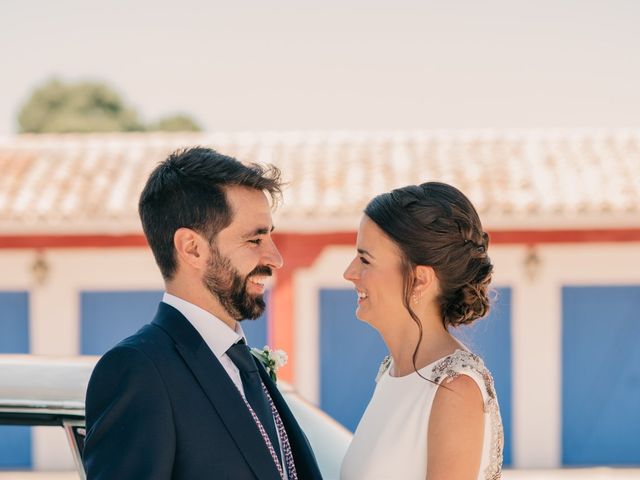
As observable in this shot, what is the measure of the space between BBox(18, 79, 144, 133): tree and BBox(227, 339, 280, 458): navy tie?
37350 millimetres

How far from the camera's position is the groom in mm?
1859

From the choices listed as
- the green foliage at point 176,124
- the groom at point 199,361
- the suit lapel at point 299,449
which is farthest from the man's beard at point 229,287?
the green foliage at point 176,124

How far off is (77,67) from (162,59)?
720 cm

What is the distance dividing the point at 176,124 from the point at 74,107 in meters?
4.38

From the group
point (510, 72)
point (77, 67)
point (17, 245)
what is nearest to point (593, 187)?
point (17, 245)

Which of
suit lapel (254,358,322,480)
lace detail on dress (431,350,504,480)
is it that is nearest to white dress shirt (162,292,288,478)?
suit lapel (254,358,322,480)

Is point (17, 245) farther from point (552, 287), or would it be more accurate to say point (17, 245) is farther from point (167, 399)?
point (167, 399)

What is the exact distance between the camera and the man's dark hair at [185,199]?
6.94 ft

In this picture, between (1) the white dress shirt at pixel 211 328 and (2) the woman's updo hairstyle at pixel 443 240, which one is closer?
(1) the white dress shirt at pixel 211 328

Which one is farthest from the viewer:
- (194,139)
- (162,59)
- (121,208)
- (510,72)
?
(162,59)

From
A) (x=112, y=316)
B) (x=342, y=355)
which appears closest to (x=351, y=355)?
(x=342, y=355)

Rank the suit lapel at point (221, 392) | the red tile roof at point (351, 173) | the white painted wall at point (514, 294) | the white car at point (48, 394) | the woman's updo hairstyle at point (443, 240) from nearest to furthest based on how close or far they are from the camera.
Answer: the suit lapel at point (221, 392)
the woman's updo hairstyle at point (443, 240)
the white car at point (48, 394)
the red tile roof at point (351, 173)
the white painted wall at point (514, 294)

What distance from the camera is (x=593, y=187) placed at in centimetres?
991

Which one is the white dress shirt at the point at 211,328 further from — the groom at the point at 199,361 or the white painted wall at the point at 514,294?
the white painted wall at the point at 514,294
